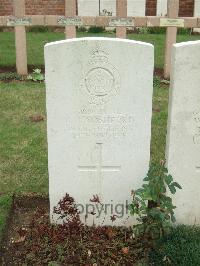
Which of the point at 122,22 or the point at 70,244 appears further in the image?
the point at 122,22

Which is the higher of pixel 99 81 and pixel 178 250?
pixel 99 81

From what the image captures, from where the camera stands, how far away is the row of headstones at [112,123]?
3494mm

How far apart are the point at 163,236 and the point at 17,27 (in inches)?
226

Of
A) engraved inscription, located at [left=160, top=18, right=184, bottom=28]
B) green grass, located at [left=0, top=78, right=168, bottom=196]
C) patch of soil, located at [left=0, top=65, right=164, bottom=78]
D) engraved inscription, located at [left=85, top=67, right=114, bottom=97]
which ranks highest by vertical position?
engraved inscription, located at [left=160, top=18, right=184, bottom=28]

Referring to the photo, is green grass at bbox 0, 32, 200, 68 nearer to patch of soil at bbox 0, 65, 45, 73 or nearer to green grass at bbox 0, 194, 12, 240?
patch of soil at bbox 0, 65, 45, 73

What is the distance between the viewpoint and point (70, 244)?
364 centimetres

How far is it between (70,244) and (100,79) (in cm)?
135

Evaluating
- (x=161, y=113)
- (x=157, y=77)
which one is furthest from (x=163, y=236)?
(x=157, y=77)

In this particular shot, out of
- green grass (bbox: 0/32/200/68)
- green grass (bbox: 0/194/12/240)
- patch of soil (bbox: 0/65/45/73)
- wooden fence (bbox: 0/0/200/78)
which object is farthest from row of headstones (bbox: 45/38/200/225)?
green grass (bbox: 0/32/200/68)

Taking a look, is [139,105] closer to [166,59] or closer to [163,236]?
[163,236]

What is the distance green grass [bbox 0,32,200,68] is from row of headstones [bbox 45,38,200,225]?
19.0 ft

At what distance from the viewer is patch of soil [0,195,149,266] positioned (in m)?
3.57

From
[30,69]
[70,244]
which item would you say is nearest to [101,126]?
[70,244]

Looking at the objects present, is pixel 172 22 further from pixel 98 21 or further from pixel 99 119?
pixel 99 119
